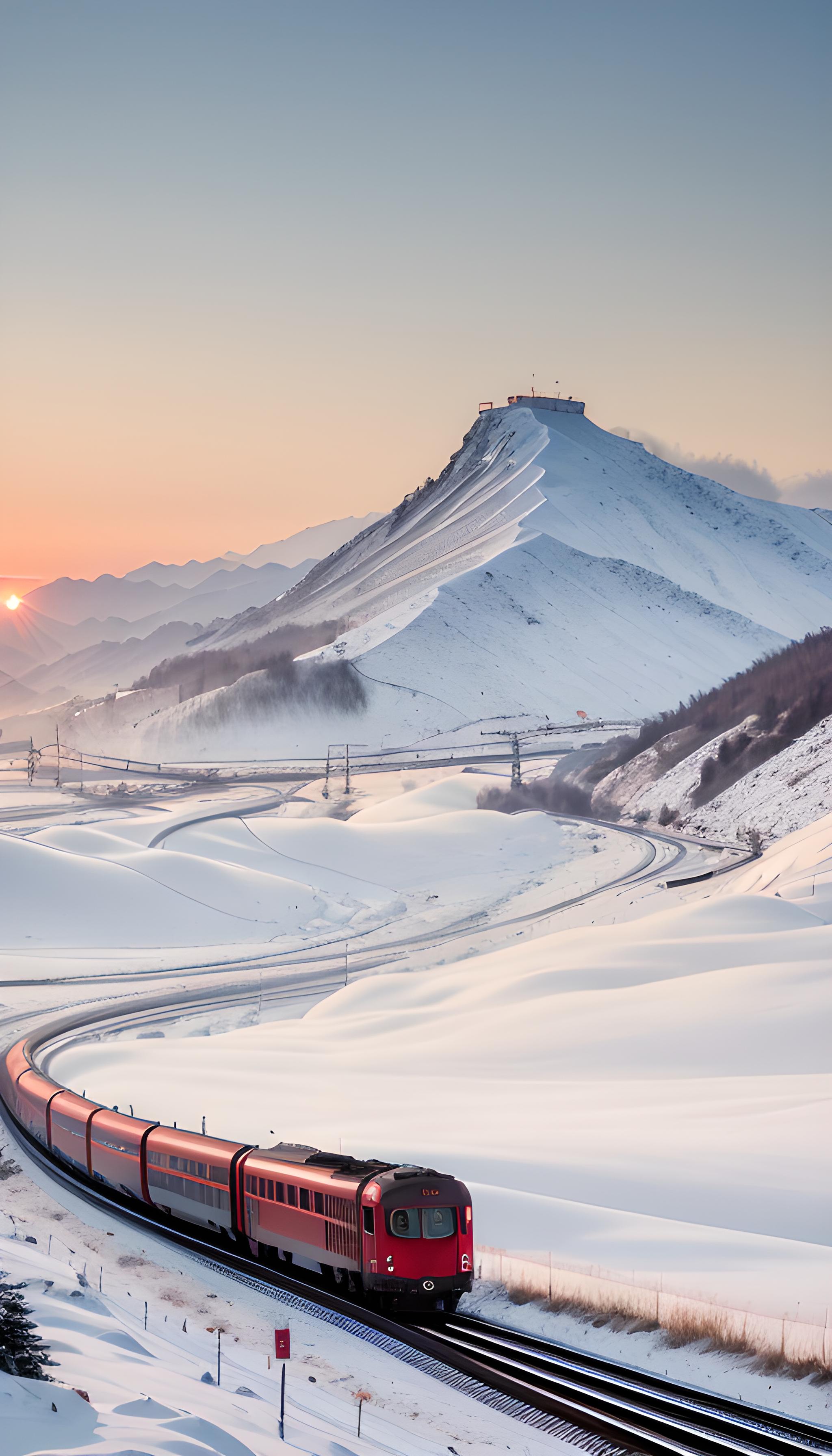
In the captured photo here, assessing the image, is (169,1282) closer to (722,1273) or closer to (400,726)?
(722,1273)

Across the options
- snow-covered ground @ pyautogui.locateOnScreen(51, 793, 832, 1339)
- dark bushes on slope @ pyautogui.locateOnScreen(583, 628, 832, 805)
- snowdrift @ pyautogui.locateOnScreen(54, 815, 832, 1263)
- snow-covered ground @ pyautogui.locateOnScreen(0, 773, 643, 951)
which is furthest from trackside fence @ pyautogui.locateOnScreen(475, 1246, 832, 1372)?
dark bushes on slope @ pyautogui.locateOnScreen(583, 628, 832, 805)

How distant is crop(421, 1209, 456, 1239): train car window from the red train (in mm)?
12

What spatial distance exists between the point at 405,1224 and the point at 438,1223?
23.5 inches

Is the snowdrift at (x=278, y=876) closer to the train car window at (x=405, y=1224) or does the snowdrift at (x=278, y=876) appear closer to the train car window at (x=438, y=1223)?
the train car window at (x=438, y=1223)

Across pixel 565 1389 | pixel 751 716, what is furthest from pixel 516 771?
pixel 565 1389

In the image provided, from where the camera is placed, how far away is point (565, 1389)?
1522 cm

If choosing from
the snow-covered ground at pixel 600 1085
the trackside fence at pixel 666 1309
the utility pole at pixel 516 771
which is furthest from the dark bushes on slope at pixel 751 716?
the trackside fence at pixel 666 1309

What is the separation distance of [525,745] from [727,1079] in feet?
412

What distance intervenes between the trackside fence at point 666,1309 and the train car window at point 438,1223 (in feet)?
8.14

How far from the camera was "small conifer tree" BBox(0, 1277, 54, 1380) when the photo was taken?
11.6 m

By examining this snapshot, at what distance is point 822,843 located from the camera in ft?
208

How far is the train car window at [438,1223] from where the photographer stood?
1772cm

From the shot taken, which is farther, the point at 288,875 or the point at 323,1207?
the point at 288,875

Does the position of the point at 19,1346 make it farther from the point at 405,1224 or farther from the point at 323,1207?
the point at 323,1207
